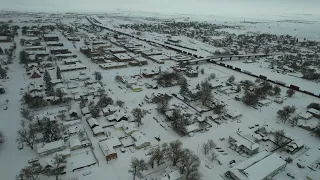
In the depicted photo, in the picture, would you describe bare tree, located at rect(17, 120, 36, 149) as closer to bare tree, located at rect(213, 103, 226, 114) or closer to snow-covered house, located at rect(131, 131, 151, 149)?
snow-covered house, located at rect(131, 131, 151, 149)

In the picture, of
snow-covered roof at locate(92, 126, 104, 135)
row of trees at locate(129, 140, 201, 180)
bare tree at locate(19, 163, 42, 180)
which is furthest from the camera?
snow-covered roof at locate(92, 126, 104, 135)

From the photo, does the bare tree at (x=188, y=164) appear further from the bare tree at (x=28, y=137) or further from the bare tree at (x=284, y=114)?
the bare tree at (x=28, y=137)

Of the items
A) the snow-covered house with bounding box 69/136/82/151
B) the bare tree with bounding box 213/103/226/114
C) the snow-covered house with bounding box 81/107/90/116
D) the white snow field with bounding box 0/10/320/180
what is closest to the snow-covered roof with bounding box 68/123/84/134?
the white snow field with bounding box 0/10/320/180

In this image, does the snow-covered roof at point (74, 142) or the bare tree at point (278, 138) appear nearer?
the snow-covered roof at point (74, 142)

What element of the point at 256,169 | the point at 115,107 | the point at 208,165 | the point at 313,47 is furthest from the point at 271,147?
the point at 313,47

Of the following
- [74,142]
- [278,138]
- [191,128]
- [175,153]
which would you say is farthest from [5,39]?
[278,138]

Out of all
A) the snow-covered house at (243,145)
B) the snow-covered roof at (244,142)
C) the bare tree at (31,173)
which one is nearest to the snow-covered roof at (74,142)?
the bare tree at (31,173)
